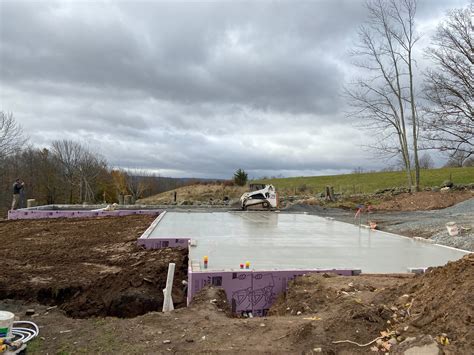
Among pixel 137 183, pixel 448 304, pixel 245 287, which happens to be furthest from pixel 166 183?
pixel 448 304

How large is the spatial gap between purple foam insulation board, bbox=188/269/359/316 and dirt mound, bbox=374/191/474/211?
47.3 feet

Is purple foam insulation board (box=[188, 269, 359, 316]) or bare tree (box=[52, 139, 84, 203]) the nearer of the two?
purple foam insulation board (box=[188, 269, 359, 316])

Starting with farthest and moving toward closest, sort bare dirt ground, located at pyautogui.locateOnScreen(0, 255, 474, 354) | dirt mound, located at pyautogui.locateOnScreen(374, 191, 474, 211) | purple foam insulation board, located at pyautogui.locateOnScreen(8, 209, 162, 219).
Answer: dirt mound, located at pyautogui.locateOnScreen(374, 191, 474, 211) → purple foam insulation board, located at pyautogui.locateOnScreen(8, 209, 162, 219) → bare dirt ground, located at pyautogui.locateOnScreen(0, 255, 474, 354)

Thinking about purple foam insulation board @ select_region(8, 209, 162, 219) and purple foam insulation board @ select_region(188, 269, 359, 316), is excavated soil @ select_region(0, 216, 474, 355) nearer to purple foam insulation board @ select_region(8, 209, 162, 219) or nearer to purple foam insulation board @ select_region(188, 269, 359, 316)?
purple foam insulation board @ select_region(188, 269, 359, 316)

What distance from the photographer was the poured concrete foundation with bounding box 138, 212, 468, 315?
15.8ft

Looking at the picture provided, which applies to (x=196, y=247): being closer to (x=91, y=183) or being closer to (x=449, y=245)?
(x=449, y=245)

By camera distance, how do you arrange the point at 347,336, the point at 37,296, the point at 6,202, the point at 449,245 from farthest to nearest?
1. the point at 6,202
2. the point at 449,245
3. the point at 37,296
4. the point at 347,336

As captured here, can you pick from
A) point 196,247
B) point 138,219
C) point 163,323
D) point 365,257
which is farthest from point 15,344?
point 138,219

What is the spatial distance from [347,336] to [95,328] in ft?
7.22

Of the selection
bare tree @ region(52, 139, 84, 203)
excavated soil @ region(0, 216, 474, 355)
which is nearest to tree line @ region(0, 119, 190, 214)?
bare tree @ region(52, 139, 84, 203)

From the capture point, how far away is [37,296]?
5074 millimetres

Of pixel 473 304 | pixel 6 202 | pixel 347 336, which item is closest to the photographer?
pixel 473 304

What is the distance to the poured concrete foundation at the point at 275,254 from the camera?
15.8 feet

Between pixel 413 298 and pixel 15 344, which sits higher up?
pixel 413 298
